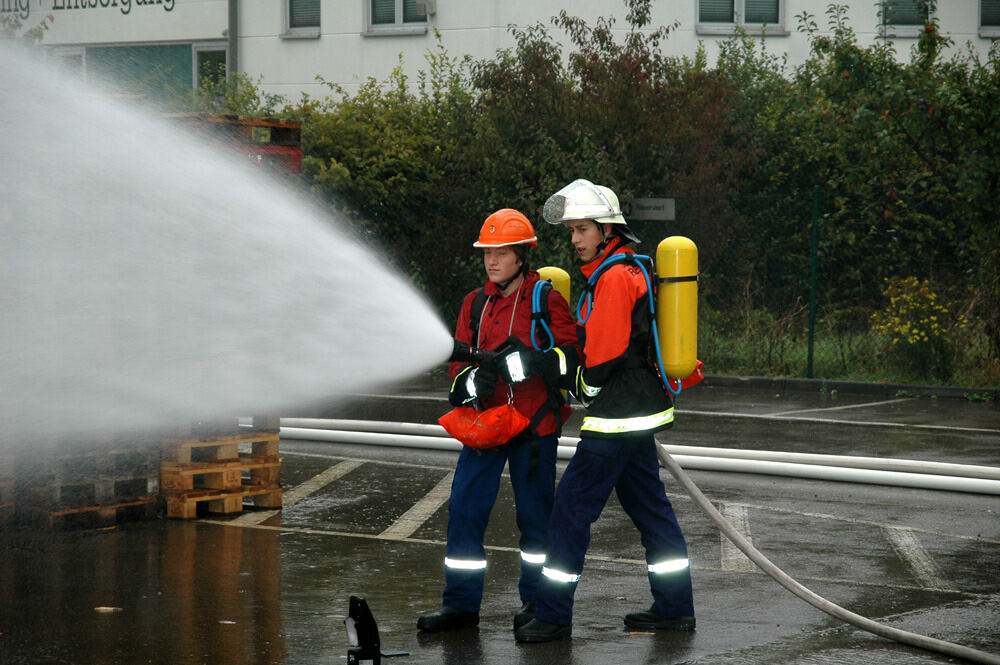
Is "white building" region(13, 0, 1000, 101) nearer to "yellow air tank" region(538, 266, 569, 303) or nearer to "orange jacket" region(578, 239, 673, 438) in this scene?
"yellow air tank" region(538, 266, 569, 303)

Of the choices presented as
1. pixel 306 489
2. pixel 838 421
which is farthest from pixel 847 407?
pixel 306 489

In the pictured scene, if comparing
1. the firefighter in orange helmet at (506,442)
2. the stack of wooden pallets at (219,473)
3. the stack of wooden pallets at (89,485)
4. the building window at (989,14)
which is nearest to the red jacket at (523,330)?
the firefighter in orange helmet at (506,442)

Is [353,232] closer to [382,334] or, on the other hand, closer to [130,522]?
[130,522]

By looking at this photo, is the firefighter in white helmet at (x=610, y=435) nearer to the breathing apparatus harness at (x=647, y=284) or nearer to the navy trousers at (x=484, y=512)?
the breathing apparatus harness at (x=647, y=284)

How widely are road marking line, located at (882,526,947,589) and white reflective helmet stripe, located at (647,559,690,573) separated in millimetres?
1524

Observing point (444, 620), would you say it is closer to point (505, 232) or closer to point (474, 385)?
point (474, 385)

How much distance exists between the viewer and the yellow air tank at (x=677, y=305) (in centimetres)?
575

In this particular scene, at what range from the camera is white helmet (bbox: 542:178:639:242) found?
5.88m

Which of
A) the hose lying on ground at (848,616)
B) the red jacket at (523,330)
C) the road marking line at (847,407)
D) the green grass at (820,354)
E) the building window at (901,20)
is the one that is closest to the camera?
the hose lying on ground at (848,616)

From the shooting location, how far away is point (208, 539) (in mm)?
7641

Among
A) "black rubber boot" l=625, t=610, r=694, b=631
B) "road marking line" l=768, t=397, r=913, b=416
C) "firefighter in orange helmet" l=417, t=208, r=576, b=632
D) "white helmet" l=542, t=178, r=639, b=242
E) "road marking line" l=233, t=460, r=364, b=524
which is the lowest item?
"road marking line" l=768, t=397, r=913, b=416

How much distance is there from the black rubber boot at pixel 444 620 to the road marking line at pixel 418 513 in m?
1.89

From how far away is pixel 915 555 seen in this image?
734 centimetres

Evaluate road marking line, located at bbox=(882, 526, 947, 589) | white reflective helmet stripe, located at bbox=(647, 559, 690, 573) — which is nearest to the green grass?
road marking line, located at bbox=(882, 526, 947, 589)
